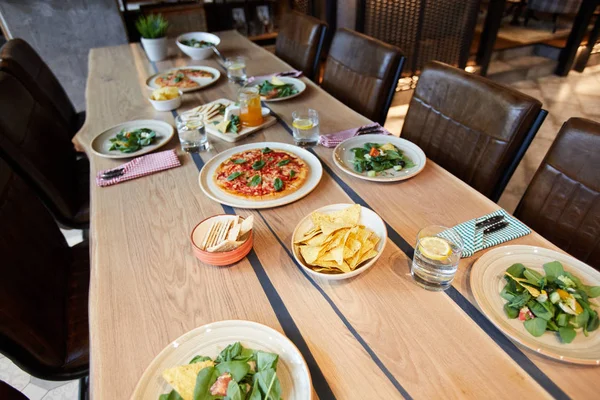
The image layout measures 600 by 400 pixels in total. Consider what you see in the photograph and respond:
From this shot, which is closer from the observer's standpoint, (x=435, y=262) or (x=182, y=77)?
(x=435, y=262)

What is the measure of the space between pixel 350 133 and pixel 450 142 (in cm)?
37

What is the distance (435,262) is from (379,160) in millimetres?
462

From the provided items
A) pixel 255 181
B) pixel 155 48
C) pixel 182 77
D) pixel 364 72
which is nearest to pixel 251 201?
pixel 255 181

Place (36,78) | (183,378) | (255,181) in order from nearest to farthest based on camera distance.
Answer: (183,378) → (255,181) → (36,78)

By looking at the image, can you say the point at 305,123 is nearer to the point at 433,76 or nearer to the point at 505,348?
the point at 433,76

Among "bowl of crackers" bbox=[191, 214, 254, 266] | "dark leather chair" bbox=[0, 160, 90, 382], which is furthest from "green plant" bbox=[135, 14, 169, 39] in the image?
"bowl of crackers" bbox=[191, 214, 254, 266]

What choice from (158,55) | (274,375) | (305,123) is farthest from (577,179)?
(158,55)

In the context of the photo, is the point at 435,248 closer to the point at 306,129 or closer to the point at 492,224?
the point at 492,224

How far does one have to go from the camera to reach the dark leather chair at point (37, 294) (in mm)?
915

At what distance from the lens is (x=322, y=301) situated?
2.50 feet

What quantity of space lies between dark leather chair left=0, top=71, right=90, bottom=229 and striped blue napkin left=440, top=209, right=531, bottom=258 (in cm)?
149

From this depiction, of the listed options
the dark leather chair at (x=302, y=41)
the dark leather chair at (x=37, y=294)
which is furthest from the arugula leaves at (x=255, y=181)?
the dark leather chair at (x=302, y=41)

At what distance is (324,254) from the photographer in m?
0.79

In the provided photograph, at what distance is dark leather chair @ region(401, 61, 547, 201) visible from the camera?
1109 millimetres
